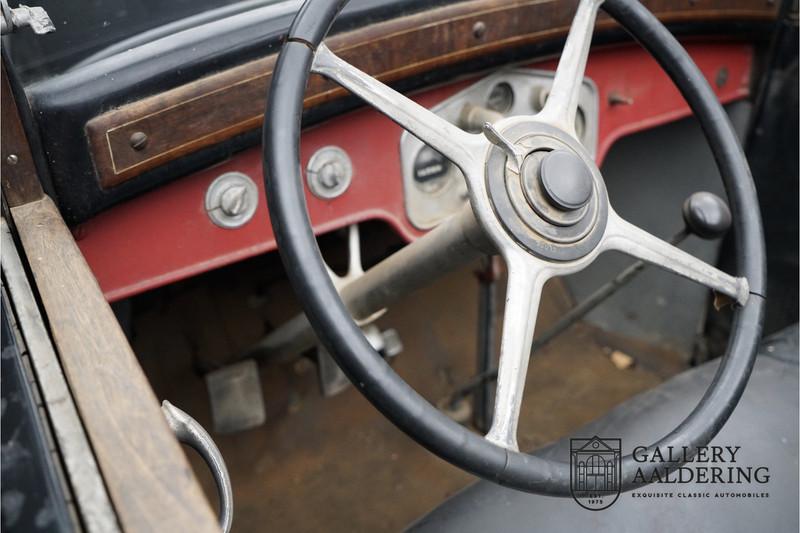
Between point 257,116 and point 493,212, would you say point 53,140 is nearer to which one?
point 257,116

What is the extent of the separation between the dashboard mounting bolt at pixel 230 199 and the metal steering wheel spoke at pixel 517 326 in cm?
54

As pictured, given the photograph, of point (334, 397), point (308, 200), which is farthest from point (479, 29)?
point (334, 397)

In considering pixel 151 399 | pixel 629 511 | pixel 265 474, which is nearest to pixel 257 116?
pixel 151 399

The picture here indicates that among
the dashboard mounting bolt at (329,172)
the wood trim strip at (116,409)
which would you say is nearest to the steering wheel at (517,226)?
the wood trim strip at (116,409)

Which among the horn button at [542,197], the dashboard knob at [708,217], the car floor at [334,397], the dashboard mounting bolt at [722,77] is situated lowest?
the car floor at [334,397]

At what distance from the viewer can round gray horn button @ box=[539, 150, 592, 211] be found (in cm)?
87

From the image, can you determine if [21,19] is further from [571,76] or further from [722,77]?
[722,77]

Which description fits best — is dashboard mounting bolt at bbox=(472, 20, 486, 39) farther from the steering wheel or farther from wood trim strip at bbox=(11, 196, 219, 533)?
wood trim strip at bbox=(11, 196, 219, 533)

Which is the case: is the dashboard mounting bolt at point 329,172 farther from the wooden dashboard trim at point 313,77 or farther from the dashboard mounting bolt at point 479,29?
the dashboard mounting bolt at point 479,29

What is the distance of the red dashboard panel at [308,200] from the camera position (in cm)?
117

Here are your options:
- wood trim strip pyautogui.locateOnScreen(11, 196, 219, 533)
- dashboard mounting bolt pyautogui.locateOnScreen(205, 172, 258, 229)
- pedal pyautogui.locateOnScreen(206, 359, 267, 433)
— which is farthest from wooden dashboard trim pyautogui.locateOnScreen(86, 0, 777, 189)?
pedal pyautogui.locateOnScreen(206, 359, 267, 433)

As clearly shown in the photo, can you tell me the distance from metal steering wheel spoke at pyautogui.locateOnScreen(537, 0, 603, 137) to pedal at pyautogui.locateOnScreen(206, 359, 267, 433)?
1.08 m

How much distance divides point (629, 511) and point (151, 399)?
0.70 meters

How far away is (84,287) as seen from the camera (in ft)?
2.50
